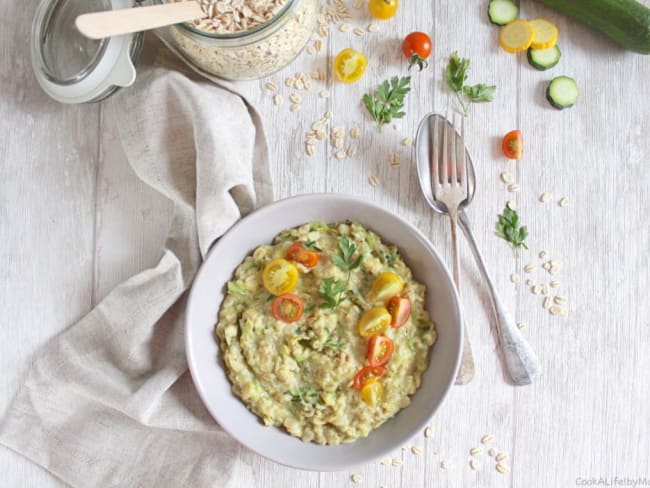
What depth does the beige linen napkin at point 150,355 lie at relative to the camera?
2889 mm

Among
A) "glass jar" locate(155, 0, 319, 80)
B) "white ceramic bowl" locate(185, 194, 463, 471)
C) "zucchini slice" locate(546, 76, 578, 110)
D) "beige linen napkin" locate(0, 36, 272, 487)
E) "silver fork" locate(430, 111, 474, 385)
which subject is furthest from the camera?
"zucchini slice" locate(546, 76, 578, 110)

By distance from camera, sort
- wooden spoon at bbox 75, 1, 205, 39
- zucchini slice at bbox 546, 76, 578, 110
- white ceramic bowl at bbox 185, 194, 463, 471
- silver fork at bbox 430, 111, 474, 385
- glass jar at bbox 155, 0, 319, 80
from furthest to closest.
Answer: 1. zucchini slice at bbox 546, 76, 578, 110
2. silver fork at bbox 430, 111, 474, 385
3. white ceramic bowl at bbox 185, 194, 463, 471
4. glass jar at bbox 155, 0, 319, 80
5. wooden spoon at bbox 75, 1, 205, 39

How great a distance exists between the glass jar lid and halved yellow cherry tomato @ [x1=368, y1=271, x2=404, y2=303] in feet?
3.79

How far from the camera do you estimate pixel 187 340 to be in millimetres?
2684

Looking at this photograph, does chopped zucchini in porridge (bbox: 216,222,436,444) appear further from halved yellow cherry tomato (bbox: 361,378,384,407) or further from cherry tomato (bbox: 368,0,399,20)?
cherry tomato (bbox: 368,0,399,20)

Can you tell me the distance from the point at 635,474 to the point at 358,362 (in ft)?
4.33

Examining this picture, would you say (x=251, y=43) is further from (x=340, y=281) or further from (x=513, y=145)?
(x=513, y=145)

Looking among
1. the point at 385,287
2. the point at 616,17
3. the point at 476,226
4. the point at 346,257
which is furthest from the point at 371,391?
the point at 616,17

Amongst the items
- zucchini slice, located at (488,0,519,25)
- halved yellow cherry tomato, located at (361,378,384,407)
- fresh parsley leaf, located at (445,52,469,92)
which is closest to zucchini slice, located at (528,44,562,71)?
zucchini slice, located at (488,0,519,25)

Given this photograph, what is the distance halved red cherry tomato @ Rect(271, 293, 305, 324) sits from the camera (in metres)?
Answer: 2.66

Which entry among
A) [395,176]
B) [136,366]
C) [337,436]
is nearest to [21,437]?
[136,366]

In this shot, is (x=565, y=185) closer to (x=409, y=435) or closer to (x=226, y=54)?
(x=409, y=435)

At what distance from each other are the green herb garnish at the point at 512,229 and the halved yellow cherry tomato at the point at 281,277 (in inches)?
36.0

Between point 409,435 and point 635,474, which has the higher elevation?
point 409,435
